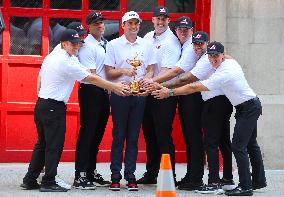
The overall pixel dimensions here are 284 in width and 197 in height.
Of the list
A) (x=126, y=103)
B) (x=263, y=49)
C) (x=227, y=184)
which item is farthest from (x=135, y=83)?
(x=263, y=49)

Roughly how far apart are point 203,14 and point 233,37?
0.57m

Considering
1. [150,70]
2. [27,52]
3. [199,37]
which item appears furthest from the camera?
[27,52]

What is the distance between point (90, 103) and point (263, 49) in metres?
2.92

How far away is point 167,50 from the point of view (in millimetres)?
10844

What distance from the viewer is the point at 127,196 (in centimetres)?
1027

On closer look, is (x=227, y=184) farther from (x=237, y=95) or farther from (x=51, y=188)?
(x=51, y=188)

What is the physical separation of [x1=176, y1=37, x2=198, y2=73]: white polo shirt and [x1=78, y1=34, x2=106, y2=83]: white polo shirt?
904 mm

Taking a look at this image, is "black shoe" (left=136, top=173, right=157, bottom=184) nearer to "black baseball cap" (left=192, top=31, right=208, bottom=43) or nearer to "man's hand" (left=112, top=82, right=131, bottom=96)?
"man's hand" (left=112, top=82, right=131, bottom=96)

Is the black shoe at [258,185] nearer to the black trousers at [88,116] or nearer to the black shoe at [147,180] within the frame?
the black shoe at [147,180]

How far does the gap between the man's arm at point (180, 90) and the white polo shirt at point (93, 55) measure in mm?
743

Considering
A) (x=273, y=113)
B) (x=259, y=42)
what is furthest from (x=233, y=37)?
(x=273, y=113)

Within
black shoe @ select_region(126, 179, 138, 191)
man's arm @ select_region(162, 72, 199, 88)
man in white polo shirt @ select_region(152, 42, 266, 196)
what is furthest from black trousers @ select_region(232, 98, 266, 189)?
black shoe @ select_region(126, 179, 138, 191)

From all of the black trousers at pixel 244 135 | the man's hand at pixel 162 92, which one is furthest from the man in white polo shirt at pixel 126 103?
the black trousers at pixel 244 135

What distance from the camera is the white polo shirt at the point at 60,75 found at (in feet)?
34.0
